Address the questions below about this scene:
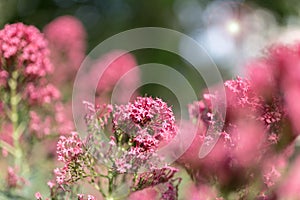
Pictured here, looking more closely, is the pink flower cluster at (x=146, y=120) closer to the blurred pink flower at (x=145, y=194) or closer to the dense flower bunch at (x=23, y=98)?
the blurred pink flower at (x=145, y=194)

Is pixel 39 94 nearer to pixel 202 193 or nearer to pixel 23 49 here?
pixel 23 49

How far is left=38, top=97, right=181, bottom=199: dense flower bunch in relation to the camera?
648mm

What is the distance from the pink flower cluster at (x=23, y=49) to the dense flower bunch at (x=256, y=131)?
0.44m

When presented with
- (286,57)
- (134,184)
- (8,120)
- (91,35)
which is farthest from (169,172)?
(91,35)

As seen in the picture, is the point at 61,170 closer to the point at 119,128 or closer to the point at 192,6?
the point at 119,128

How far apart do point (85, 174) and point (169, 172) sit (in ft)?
0.34

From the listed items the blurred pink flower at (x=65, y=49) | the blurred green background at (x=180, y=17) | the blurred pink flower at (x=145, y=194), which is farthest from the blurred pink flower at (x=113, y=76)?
the blurred green background at (x=180, y=17)

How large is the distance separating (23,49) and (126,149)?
41 cm

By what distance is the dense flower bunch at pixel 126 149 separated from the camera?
65 cm

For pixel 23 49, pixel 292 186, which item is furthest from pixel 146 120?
pixel 23 49

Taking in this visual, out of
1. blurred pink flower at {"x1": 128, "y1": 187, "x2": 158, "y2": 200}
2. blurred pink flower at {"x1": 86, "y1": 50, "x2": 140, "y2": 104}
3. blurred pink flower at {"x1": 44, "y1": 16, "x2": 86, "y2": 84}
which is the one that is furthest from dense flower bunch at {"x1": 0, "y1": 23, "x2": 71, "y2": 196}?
blurred pink flower at {"x1": 44, "y1": 16, "x2": 86, "y2": 84}

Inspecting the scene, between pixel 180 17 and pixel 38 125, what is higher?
pixel 180 17

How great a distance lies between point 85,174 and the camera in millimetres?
690

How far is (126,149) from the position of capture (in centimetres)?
69
